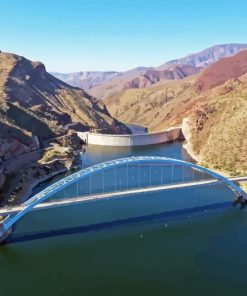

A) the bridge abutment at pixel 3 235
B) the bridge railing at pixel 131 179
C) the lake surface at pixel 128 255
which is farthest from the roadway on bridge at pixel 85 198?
the bridge railing at pixel 131 179

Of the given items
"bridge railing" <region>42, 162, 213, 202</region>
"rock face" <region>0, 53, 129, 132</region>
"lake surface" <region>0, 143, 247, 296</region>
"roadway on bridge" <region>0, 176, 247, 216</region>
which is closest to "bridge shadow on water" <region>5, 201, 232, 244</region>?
"lake surface" <region>0, 143, 247, 296</region>

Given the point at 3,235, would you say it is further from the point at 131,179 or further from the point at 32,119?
the point at 32,119

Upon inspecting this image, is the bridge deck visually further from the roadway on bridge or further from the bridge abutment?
the bridge abutment

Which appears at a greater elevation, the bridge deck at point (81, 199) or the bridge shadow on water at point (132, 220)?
the bridge deck at point (81, 199)

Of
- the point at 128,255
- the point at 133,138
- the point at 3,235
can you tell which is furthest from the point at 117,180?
the point at 133,138

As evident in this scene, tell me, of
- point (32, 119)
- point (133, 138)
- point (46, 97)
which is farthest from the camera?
point (46, 97)

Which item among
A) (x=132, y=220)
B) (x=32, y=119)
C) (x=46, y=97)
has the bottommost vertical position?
(x=132, y=220)

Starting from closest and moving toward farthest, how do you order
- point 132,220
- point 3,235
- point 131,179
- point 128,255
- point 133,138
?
point 128,255 < point 3,235 < point 132,220 < point 131,179 < point 133,138

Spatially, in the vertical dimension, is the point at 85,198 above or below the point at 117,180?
above

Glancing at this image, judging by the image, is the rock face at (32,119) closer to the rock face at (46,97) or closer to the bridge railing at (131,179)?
the rock face at (46,97)
